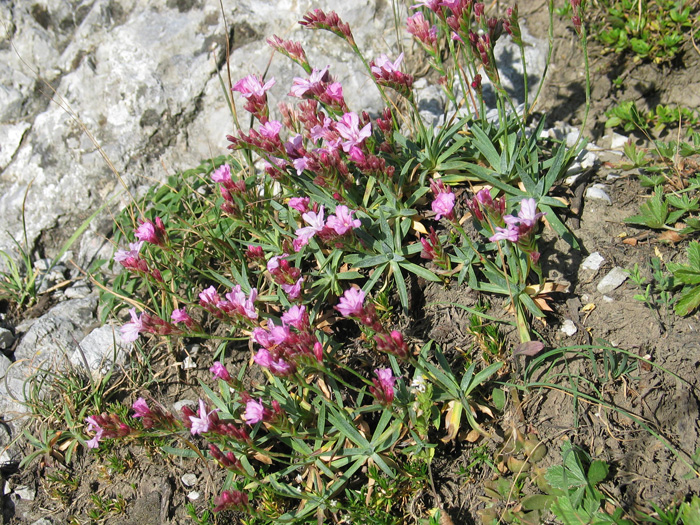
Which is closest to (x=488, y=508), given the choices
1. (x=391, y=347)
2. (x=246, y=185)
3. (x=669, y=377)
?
(x=391, y=347)

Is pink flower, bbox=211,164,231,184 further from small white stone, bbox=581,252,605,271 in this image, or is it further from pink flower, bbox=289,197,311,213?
small white stone, bbox=581,252,605,271

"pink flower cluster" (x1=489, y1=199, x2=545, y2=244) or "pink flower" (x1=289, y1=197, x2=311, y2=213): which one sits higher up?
"pink flower" (x1=289, y1=197, x2=311, y2=213)

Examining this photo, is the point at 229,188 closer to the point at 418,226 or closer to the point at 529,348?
the point at 418,226

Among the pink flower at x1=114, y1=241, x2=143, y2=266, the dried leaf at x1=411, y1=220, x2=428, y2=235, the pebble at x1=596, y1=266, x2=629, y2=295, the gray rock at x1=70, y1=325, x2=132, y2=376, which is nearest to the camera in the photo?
the pebble at x1=596, y1=266, x2=629, y2=295

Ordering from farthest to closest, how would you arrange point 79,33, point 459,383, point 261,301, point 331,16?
point 79,33 < point 261,301 < point 331,16 < point 459,383

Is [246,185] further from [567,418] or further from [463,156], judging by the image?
[567,418]

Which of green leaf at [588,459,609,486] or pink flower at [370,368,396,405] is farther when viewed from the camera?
pink flower at [370,368,396,405]

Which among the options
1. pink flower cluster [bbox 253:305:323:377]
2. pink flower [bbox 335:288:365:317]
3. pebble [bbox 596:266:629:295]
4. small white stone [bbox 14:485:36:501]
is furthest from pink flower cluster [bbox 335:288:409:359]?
small white stone [bbox 14:485:36:501]
